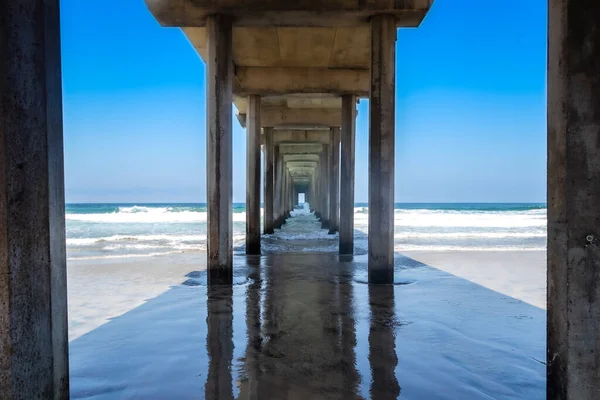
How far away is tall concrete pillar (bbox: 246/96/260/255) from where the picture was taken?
13203 millimetres

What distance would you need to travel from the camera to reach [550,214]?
2.59m

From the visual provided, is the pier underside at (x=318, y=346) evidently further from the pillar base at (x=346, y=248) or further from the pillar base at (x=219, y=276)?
the pillar base at (x=346, y=248)

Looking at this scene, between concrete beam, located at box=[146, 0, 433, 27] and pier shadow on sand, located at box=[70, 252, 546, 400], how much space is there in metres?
5.05

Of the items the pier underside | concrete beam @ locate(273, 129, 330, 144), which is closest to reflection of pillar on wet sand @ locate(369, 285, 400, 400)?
the pier underside

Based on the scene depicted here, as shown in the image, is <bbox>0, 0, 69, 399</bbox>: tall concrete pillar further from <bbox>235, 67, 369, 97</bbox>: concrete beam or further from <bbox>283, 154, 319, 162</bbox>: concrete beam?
<bbox>283, 154, 319, 162</bbox>: concrete beam

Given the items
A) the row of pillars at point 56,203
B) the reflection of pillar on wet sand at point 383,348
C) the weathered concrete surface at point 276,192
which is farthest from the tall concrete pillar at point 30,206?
the weathered concrete surface at point 276,192

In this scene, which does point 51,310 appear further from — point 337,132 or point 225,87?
point 337,132

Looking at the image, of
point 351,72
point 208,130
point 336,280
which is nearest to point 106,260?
point 208,130

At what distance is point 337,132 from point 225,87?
1249 cm

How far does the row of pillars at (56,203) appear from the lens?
2207 millimetres

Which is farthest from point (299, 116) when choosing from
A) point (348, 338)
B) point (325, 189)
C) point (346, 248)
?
point (348, 338)

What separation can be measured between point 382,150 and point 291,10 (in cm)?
314

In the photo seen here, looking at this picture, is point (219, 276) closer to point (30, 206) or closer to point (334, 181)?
point (30, 206)

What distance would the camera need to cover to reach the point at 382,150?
7.65 m
